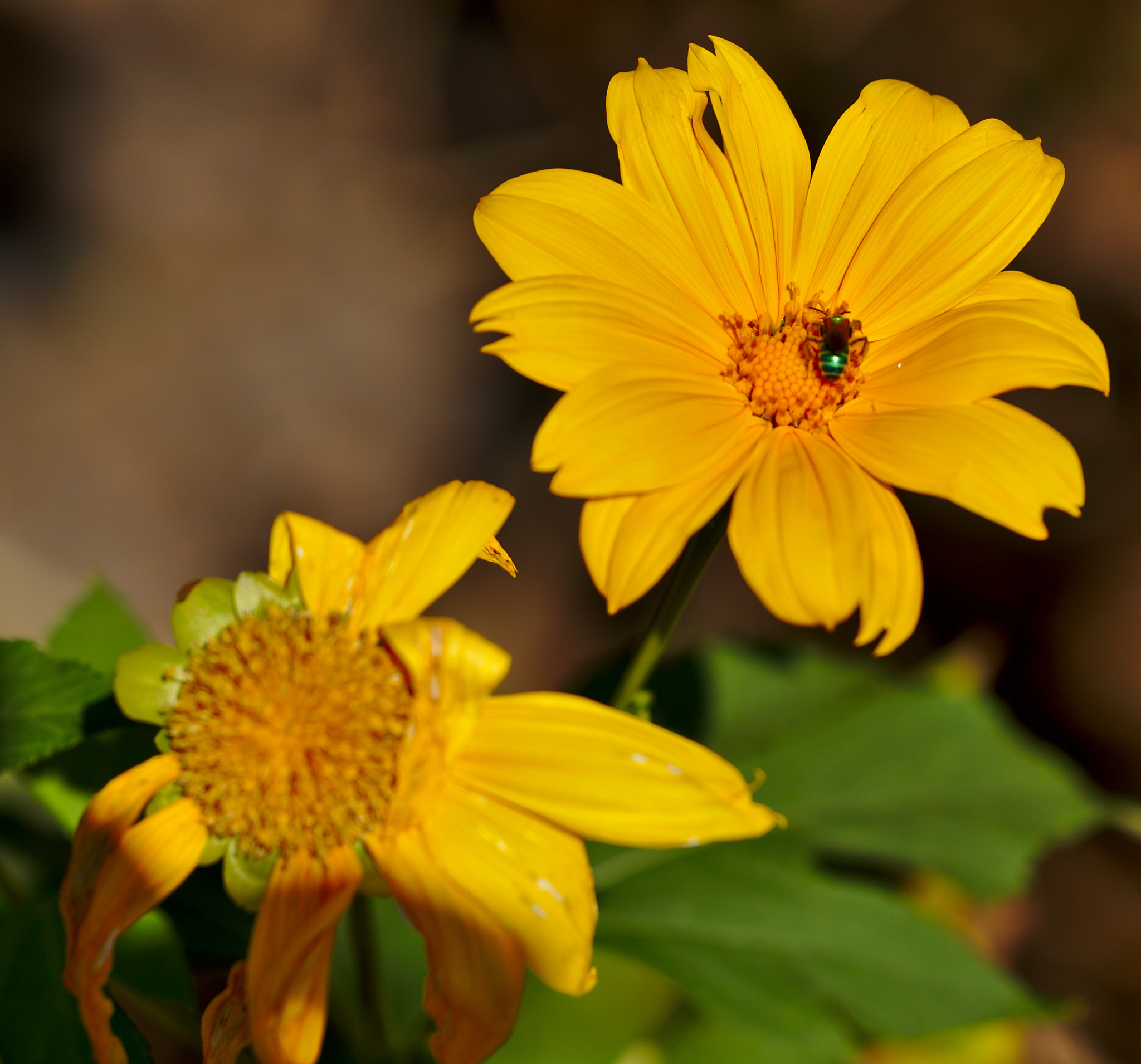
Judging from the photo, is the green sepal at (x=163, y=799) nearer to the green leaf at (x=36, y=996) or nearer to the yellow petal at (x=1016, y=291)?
the green leaf at (x=36, y=996)

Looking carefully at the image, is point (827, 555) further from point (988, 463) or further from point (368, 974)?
point (368, 974)

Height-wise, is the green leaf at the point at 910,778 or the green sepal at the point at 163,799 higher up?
the green sepal at the point at 163,799

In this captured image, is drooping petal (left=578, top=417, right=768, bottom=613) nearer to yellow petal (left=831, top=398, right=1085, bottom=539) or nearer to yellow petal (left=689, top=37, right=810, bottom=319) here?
yellow petal (left=831, top=398, right=1085, bottom=539)

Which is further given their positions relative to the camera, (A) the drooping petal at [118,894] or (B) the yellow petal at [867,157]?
(B) the yellow petal at [867,157]

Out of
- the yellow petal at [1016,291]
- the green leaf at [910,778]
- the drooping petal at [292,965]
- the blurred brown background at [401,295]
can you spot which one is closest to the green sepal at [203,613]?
the drooping petal at [292,965]

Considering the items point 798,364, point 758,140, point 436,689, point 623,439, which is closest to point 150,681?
point 436,689

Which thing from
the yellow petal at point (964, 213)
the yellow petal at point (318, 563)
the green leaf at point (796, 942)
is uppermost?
the yellow petal at point (964, 213)

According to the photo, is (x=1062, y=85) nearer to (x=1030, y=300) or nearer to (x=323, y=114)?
(x=323, y=114)
